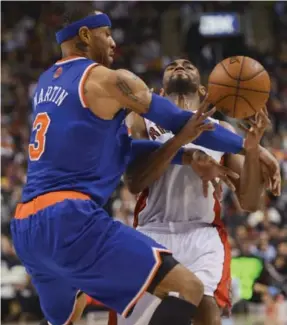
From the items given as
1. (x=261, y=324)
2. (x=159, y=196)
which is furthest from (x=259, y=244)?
(x=159, y=196)

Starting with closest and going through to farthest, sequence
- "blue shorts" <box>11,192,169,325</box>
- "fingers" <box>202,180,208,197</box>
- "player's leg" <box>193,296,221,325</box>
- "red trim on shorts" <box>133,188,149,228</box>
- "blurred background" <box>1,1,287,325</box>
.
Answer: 1. "blue shorts" <box>11,192,169,325</box>
2. "player's leg" <box>193,296,221,325</box>
3. "fingers" <box>202,180,208,197</box>
4. "red trim on shorts" <box>133,188,149,228</box>
5. "blurred background" <box>1,1,287,325</box>

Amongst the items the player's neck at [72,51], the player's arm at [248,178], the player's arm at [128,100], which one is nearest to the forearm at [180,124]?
the player's arm at [128,100]

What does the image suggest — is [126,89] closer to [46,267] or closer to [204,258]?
[46,267]

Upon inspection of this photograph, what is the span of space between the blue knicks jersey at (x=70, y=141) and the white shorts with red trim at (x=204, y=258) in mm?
801

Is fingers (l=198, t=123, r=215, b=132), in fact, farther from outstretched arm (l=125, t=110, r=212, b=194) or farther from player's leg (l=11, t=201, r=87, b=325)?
player's leg (l=11, t=201, r=87, b=325)

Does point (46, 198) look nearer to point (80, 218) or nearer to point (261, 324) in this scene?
point (80, 218)

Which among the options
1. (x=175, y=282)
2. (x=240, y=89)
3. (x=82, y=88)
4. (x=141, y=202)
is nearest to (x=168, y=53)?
(x=141, y=202)

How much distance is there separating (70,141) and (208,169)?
Result: 99 cm

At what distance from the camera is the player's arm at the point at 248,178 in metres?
4.47

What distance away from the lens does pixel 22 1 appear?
16.7m

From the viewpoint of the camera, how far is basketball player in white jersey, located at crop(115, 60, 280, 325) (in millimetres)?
4688

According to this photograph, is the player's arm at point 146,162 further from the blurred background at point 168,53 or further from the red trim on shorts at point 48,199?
the blurred background at point 168,53

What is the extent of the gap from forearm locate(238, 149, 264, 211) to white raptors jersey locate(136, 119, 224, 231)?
23 centimetres

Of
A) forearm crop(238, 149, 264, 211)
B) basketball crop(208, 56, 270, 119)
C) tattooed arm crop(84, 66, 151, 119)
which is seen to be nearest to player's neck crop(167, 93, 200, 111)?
basketball crop(208, 56, 270, 119)
